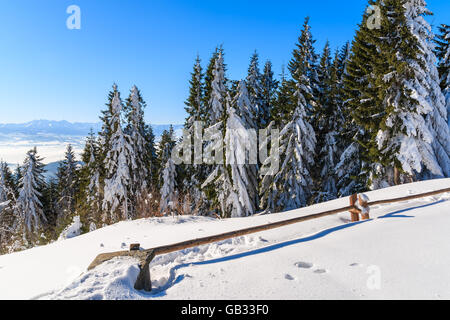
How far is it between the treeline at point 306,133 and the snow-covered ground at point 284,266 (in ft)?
23.1

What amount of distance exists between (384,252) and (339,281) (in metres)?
1.46

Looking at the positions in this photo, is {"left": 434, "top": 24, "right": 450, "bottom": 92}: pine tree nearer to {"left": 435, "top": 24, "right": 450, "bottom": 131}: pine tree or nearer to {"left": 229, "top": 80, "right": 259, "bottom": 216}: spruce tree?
{"left": 435, "top": 24, "right": 450, "bottom": 131}: pine tree

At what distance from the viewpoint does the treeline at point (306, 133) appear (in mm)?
13312

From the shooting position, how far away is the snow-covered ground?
322cm

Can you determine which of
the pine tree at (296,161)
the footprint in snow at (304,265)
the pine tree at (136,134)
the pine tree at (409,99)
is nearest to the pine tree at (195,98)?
the pine tree at (136,134)

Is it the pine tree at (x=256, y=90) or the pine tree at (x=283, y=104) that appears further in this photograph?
the pine tree at (x=256, y=90)

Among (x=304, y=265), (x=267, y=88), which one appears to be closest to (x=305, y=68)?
(x=267, y=88)

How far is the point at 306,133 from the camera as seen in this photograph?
56.5ft

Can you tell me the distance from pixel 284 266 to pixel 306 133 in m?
14.6

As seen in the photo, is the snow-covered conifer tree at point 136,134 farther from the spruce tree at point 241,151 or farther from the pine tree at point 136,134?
the spruce tree at point 241,151

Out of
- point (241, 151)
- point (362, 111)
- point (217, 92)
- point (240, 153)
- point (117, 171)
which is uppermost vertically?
point (217, 92)

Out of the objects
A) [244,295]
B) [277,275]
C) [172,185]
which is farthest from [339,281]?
[172,185]

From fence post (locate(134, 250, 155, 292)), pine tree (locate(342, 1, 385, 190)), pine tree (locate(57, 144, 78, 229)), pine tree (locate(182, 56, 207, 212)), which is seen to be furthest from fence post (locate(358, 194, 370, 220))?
pine tree (locate(57, 144, 78, 229))

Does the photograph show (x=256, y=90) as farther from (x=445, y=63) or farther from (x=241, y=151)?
(x=445, y=63)
